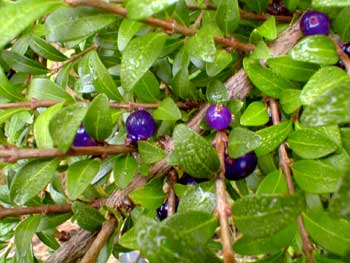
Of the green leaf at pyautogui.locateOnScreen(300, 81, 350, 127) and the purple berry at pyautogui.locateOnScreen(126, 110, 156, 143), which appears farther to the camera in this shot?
the purple berry at pyautogui.locateOnScreen(126, 110, 156, 143)

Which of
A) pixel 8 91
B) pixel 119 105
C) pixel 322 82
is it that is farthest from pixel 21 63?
pixel 322 82

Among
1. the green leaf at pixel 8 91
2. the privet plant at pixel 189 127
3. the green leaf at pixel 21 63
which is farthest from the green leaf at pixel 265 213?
the green leaf at pixel 21 63

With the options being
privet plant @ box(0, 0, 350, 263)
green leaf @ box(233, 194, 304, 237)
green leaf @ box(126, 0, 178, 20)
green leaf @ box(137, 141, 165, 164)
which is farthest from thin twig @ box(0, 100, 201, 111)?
green leaf @ box(233, 194, 304, 237)

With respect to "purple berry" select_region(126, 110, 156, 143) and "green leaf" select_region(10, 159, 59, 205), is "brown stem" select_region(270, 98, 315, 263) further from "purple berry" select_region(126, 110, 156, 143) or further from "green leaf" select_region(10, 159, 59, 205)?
"green leaf" select_region(10, 159, 59, 205)

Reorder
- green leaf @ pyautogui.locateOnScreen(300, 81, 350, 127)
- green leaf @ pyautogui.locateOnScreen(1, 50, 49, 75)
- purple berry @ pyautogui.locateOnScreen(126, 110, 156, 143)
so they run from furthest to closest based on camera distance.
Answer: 1. green leaf @ pyautogui.locateOnScreen(1, 50, 49, 75)
2. purple berry @ pyautogui.locateOnScreen(126, 110, 156, 143)
3. green leaf @ pyautogui.locateOnScreen(300, 81, 350, 127)

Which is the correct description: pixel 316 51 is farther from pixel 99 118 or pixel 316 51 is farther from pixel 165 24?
pixel 99 118

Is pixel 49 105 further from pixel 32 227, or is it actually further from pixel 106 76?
pixel 32 227

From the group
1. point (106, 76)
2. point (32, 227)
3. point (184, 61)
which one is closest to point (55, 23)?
point (106, 76)

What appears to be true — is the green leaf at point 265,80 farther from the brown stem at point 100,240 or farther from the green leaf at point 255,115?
the brown stem at point 100,240
